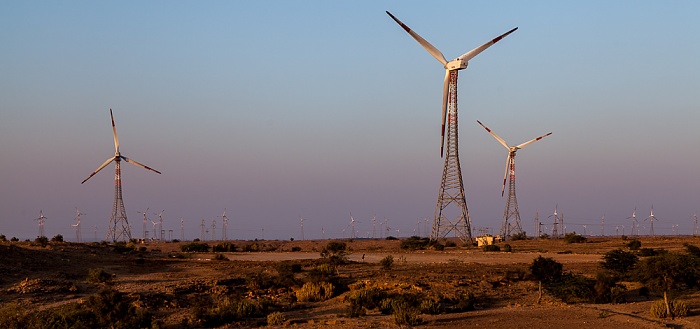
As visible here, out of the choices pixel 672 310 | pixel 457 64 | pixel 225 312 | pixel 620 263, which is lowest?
pixel 672 310

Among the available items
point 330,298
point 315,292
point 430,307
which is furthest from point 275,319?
point 315,292

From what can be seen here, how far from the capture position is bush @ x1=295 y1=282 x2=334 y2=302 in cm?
3788

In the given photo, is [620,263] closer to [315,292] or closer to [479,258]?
[315,292]

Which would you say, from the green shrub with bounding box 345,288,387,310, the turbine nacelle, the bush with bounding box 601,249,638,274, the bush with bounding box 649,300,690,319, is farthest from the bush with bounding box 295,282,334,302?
the turbine nacelle

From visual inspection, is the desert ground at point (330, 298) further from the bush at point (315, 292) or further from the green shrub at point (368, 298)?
the green shrub at point (368, 298)

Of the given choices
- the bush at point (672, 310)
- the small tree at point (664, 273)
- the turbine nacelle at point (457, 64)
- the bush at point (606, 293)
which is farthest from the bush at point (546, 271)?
the turbine nacelle at point (457, 64)

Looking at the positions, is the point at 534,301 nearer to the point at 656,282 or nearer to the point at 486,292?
the point at 486,292

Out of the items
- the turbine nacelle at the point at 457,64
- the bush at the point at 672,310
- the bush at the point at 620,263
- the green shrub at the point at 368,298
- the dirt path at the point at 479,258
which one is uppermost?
the turbine nacelle at the point at 457,64

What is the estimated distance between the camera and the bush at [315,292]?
37878 millimetres

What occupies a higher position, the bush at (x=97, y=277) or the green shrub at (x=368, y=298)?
the bush at (x=97, y=277)

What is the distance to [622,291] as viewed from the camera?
3897 cm

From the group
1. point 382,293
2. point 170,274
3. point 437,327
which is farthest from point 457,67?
point 437,327

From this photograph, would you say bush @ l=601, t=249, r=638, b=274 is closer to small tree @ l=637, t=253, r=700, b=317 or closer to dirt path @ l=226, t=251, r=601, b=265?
small tree @ l=637, t=253, r=700, b=317

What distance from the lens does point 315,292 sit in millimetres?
38281
